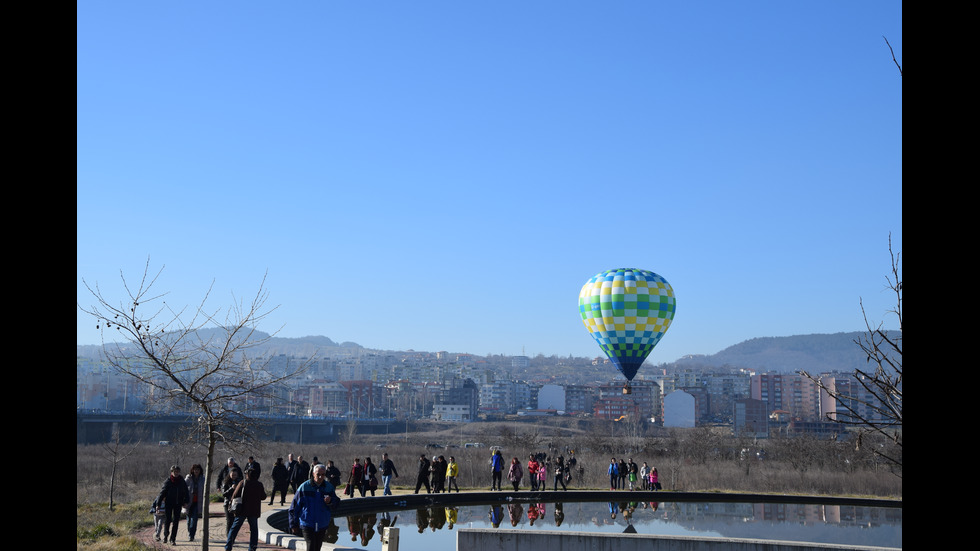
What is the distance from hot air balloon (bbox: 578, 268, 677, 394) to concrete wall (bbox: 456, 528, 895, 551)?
85.3 ft

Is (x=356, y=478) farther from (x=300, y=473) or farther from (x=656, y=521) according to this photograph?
(x=656, y=521)

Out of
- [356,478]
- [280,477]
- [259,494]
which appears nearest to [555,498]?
[356,478]

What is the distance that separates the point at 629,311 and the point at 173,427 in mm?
74859

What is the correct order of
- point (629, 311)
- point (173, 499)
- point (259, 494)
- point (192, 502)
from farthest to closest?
1. point (629, 311)
2. point (192, 502)
3. point (173, 499)
4. point (259, 494)

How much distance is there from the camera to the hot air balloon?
138ft

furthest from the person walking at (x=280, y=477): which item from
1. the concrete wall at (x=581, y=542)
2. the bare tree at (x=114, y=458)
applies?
the concrete wall at (x=581, y=542)

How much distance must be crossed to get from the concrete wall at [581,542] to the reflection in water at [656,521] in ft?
3.18

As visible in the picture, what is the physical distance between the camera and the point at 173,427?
10038cm

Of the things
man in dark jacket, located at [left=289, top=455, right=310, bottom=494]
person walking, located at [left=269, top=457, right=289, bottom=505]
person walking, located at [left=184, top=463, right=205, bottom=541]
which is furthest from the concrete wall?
man in dark jacket, located at [left=289, top=455, right=310, bottom=494]
